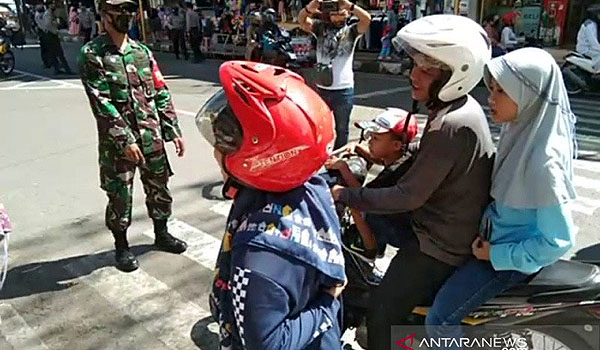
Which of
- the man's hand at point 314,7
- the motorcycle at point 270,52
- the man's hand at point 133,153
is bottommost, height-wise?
the man's hand at point 133,153

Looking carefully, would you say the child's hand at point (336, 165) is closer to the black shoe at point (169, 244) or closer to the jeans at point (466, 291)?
the jeans at point (466, 291)

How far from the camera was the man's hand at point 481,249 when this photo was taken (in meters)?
1.85

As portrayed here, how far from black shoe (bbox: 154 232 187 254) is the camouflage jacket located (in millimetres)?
805

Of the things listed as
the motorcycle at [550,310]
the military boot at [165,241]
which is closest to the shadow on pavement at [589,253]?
the motorcycle at [550,310]

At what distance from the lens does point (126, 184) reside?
369 centimetres

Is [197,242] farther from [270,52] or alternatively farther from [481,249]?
[481,249]

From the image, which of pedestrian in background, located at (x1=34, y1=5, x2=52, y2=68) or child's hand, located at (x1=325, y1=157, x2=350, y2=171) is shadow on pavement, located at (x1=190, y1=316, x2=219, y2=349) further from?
pedestrian in background, located at (x1=34, y1=5, x2=52, y2=68)

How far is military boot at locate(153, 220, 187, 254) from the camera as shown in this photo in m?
4.18

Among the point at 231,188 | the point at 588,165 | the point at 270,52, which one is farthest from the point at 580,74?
the point at 231,188

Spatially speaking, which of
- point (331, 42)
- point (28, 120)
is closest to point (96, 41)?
point (331, 42)

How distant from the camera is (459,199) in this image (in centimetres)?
188

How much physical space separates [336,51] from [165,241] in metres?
2.13

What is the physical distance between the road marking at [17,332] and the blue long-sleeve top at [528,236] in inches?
101

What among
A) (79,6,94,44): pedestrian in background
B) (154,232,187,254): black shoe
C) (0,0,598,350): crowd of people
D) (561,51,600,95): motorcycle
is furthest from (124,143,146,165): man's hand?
(79,6,94,44): pedestrian in background
